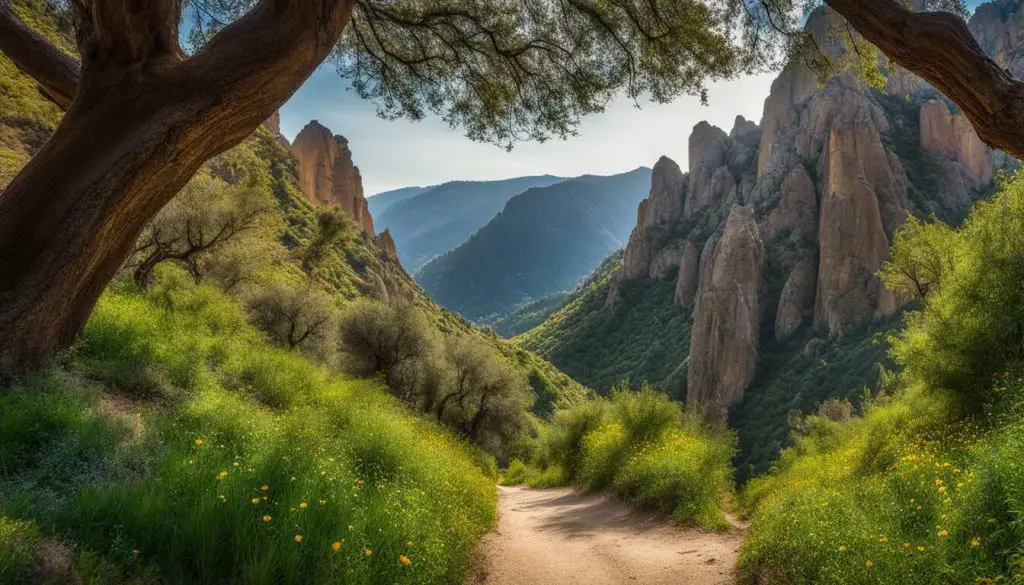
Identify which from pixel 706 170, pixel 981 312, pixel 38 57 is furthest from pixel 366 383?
pixel 706 170

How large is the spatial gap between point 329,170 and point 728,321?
2999 inches

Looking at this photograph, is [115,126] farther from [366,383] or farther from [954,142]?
[954,142]

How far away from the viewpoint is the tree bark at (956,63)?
522 cm

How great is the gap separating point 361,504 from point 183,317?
9912mm

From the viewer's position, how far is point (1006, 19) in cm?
9619

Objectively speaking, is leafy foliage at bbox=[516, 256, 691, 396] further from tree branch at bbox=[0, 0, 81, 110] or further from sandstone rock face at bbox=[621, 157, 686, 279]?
tree branch at bbox=[0, 0, 81, 110]

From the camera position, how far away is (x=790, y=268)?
6519 centimetres

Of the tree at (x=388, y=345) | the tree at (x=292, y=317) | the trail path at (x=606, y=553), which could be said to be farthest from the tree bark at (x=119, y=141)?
the tree at (x=388, y=345)

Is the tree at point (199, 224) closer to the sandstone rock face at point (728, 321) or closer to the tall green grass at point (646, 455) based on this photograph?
the tall green grass at point (646, 455)

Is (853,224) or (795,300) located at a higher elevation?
(853,224)

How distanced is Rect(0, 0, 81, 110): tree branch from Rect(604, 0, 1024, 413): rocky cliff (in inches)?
2209

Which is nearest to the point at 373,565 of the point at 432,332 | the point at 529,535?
the point at 529,535

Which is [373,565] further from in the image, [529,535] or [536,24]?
[536,24]

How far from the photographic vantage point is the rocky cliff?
59000 millimetres
